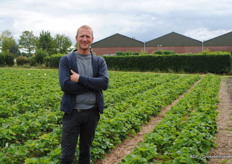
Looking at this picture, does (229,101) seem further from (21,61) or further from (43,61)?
(21,61)

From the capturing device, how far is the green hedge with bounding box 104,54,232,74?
24.9m

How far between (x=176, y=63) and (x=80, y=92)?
24.7 m

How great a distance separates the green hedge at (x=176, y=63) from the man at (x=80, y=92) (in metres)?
23.9

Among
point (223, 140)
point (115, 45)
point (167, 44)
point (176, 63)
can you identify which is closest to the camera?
point (223, 140)

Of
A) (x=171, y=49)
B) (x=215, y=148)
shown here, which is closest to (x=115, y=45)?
(x=171, y=49)

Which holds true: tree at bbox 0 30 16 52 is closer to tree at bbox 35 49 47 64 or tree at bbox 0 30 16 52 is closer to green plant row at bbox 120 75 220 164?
tree at bbox 35 49 47 64

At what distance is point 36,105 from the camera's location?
7973 millimetres

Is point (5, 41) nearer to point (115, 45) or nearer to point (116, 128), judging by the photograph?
point (115, 45)

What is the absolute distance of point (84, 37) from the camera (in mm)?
3258

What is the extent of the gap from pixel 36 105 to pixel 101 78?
5174 mm

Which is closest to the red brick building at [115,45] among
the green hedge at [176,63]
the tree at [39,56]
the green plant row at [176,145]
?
the tree at [39,56]

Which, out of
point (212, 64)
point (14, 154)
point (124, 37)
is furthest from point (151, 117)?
point (124, 37)

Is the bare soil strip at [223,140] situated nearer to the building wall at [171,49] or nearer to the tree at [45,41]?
the building wall at [171,49]

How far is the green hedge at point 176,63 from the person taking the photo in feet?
81.8
